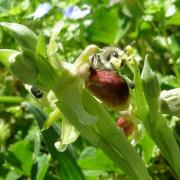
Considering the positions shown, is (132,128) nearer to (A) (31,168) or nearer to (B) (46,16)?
(A) (31,168)

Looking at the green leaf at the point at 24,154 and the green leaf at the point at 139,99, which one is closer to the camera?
the green leaf at the point at 139,99

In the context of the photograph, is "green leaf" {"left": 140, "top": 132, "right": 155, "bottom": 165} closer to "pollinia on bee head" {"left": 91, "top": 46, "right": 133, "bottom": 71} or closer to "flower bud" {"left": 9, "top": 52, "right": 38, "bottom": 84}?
"pollinia on bee head" {"left": 91, "top": 46, "right": 133, "bottom": 71}

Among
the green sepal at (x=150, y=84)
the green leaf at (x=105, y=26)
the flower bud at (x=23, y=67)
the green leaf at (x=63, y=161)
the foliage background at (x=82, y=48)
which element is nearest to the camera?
the flower bud at (x=23, y=67)

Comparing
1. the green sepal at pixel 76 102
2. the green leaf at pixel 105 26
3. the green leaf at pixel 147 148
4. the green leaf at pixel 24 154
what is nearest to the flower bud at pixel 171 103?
the green sepal at pixel 76 102

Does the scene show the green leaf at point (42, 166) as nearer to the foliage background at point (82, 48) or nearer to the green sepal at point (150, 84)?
the foliage background at point (82, 48)

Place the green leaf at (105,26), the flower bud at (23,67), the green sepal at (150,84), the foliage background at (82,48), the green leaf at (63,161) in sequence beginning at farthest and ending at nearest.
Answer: the green leaf at (105,26)
the foliage background at (82,48)
the green leaf at (63,161)
the green sepal at (150,84)
the flower bud at (23,67)

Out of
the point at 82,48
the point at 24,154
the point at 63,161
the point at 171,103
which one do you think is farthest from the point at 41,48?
the point at 82,48

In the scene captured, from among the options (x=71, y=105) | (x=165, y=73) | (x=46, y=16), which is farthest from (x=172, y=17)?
(x=71, y=105)
